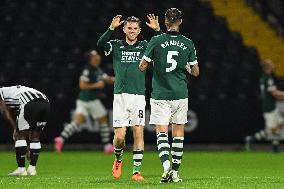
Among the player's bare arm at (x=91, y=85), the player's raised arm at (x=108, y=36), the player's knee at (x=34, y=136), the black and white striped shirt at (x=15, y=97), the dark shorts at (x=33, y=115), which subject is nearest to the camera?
the player's raised arm at (x=108, y=36)

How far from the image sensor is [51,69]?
83.7 ft

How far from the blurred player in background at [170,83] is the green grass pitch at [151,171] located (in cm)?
61

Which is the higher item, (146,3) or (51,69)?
(146,3)

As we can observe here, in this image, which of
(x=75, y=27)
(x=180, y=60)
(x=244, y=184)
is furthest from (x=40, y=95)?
(x=75, y=27)

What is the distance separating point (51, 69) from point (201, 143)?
511 cm

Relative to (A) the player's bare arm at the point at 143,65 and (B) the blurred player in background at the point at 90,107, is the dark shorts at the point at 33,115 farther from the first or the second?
(B) the blurred player in background at the point at 90,107

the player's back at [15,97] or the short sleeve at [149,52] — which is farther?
the player's back at [15,97]

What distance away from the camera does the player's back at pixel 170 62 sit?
491 inches

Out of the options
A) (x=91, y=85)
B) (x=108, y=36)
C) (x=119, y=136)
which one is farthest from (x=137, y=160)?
(x=91, y=85)

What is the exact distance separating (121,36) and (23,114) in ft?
41.3

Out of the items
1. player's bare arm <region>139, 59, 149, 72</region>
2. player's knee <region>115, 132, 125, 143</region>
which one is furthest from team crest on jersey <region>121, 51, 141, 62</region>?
player's knee <region>115, 132, 125, 143</region>

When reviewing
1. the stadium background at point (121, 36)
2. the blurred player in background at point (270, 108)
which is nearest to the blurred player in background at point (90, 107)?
the stadium background at point (121, 36)

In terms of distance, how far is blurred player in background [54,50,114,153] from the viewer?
21.1 meters

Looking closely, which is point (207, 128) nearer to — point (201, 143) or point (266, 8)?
point (201, 143)
